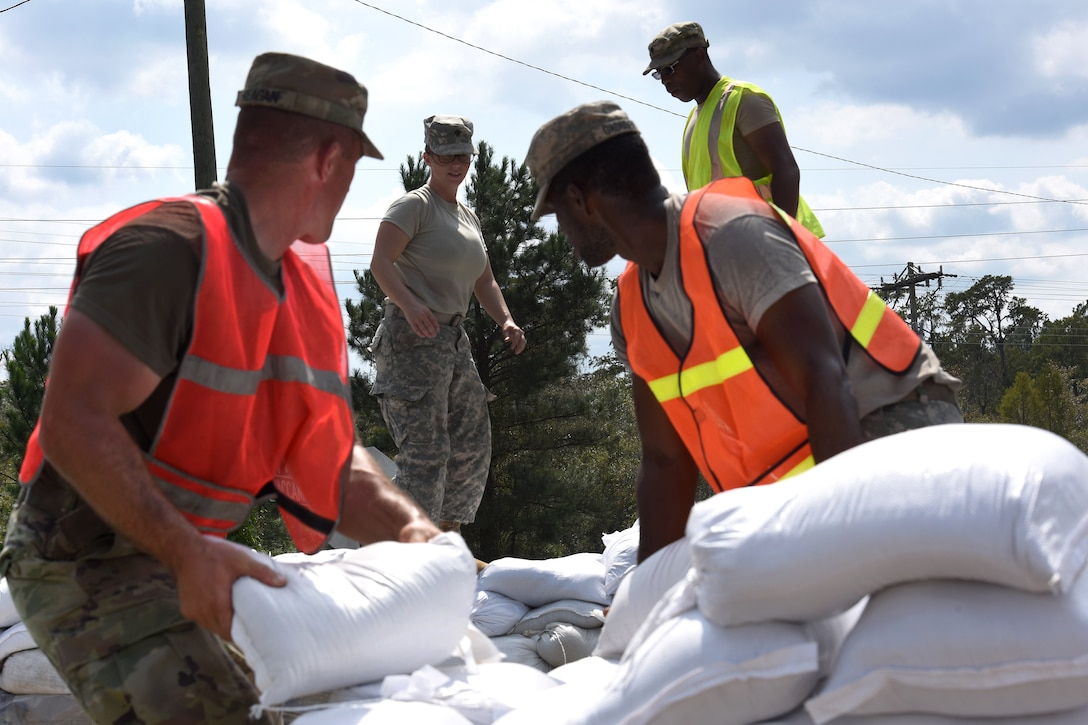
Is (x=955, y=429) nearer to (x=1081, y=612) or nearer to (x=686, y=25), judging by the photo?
(x=1081, y=612)

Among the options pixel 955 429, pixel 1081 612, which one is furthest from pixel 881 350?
pixel 1081 612

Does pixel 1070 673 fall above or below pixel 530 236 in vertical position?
below

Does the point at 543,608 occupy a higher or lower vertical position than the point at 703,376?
lower

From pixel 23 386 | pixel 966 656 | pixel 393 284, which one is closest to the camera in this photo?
pixel 966 656

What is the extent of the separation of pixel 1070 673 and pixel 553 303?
1560cm

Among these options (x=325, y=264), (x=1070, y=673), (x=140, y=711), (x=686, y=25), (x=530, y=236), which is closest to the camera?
(x=1070, y=673)

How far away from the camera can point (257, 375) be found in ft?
7.37

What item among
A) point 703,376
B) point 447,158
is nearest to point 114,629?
point 703,376

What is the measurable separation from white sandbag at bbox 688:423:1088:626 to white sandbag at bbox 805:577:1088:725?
0.04 meters

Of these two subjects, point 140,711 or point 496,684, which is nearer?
point 140,711

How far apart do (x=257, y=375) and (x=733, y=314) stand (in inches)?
39.8

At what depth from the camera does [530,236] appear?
17.0m

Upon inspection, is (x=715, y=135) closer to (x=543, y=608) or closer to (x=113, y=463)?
(x=543, y=608)

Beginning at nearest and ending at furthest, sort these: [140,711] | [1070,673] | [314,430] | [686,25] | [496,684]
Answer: [1070,673] < [140,711] < [496,684] < [314,430] < [686,25]
